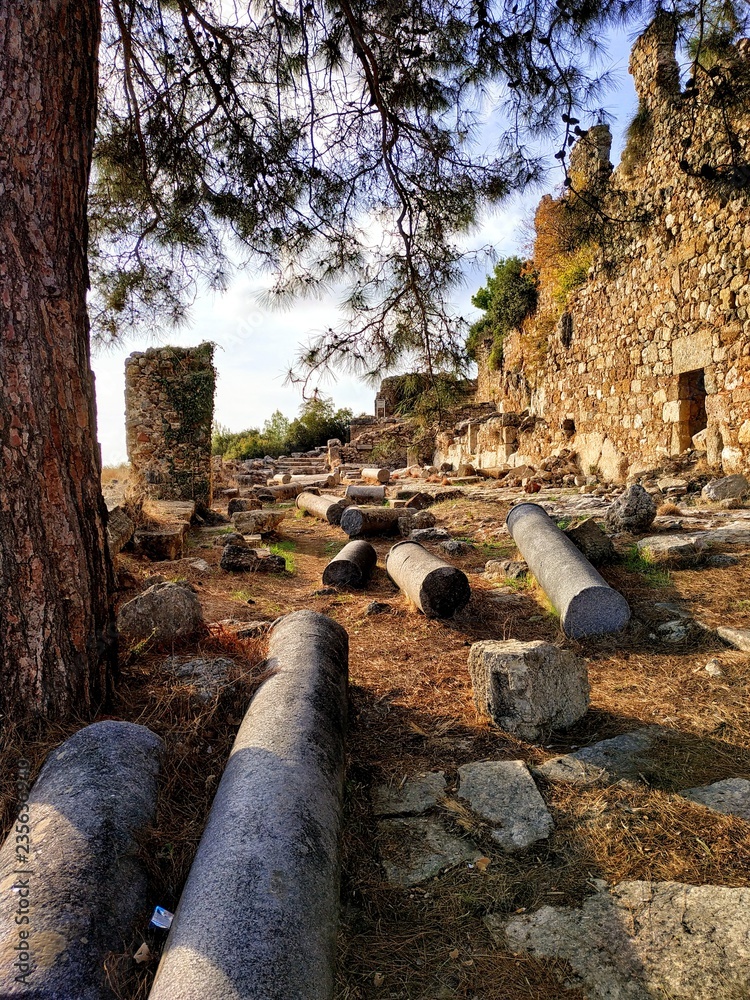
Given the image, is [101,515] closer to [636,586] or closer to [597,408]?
[636,586]

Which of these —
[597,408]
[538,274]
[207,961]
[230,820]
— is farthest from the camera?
[538,274]

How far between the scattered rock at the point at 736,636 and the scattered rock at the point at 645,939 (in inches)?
86.5

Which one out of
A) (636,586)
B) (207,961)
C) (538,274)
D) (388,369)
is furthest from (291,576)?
(538,274)

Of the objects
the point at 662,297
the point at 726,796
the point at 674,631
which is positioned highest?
the point at 662,297

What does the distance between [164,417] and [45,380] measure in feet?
28.2

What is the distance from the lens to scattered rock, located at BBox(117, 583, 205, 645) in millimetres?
3918

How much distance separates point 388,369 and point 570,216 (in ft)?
6.44

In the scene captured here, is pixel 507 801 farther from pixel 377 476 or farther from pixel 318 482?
pixel 318 482

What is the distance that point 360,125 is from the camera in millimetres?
5242

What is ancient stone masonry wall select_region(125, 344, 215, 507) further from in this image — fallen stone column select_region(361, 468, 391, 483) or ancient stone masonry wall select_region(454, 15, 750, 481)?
ancient stone masonry wall select_region(454, 15, 750, 481)

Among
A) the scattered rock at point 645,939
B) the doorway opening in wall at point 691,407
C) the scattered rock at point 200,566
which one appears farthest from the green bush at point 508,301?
the scattered rock at point 645,939

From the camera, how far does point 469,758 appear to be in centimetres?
297

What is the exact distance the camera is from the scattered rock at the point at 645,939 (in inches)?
66.4

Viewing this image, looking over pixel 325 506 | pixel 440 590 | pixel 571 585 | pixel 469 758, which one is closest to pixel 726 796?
pixel 469 758
